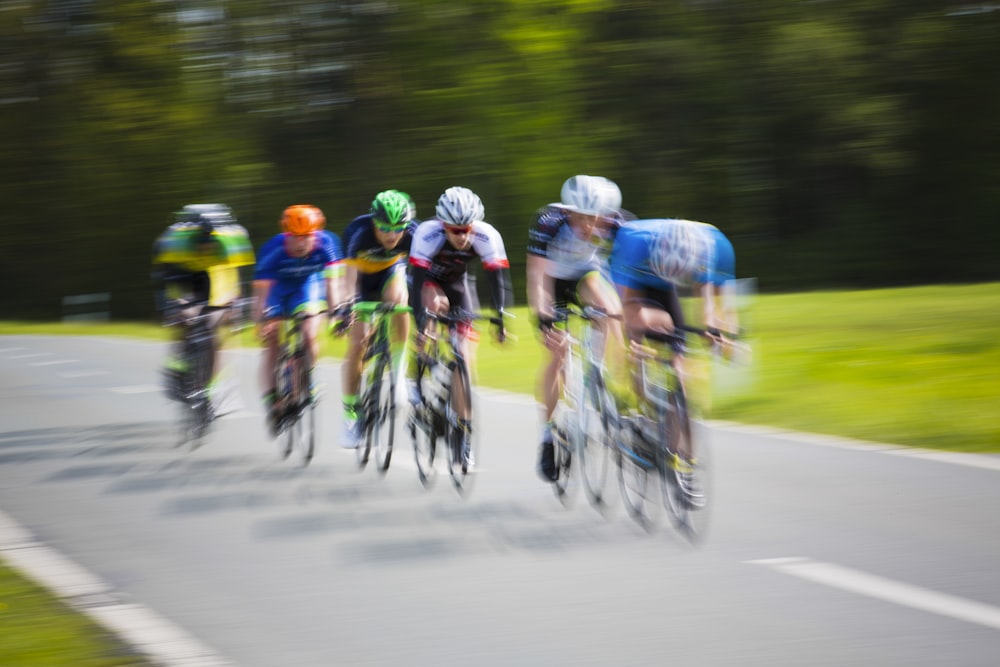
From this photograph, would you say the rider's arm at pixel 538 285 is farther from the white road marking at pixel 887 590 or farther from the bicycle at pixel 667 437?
the white road marking at pixel 887 590

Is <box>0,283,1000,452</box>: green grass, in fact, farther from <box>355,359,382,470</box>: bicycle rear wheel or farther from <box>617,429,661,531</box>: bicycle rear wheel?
<box>355,359,382,470</box>: bicycle rear wheel

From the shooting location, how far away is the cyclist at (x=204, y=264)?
10594 millimetres

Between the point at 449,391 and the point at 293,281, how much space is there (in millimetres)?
2320

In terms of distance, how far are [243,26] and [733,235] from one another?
15.8 meters

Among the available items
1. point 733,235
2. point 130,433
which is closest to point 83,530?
point 130,433

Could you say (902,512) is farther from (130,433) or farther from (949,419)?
(130,433)

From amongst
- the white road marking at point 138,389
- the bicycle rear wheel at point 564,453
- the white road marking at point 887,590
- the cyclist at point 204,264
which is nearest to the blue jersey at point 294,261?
the cyclist at point 204,264

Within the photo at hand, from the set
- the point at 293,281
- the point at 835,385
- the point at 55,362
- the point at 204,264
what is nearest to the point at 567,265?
the point at 293,281

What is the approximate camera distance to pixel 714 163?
133 feet

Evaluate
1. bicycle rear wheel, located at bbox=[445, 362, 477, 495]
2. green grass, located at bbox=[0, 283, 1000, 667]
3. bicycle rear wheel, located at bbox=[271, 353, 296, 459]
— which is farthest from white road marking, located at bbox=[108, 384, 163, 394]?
bicycle rear wheel, located at bbox=[445, 362, 477, 495]

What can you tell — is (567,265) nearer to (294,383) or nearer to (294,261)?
(294,383)

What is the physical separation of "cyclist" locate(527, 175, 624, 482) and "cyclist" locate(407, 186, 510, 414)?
0.41 m

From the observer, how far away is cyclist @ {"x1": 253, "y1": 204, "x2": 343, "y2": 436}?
967 cm

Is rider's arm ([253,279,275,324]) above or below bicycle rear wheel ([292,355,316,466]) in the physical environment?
above
